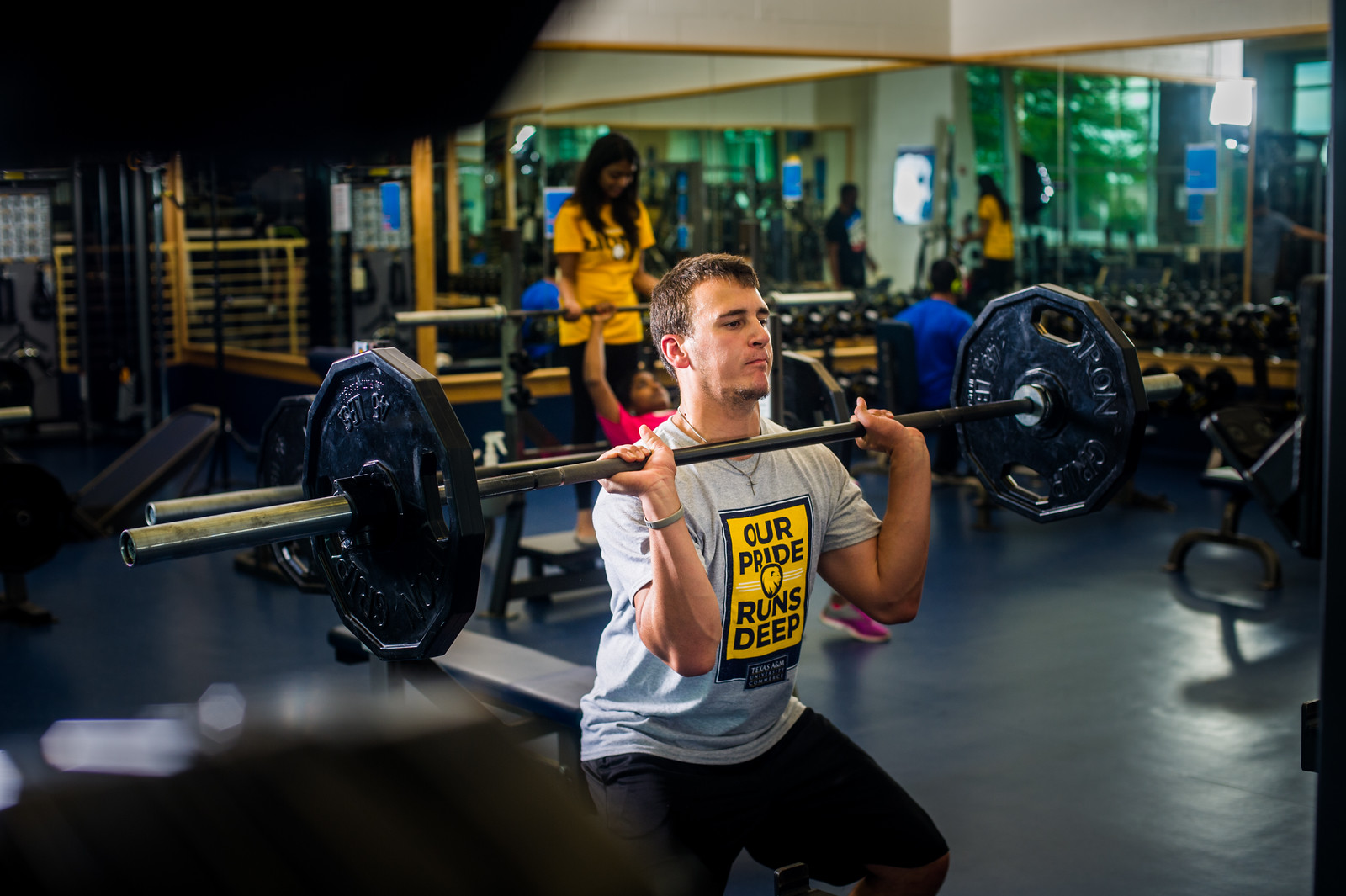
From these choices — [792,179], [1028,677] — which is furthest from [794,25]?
[1028,677]

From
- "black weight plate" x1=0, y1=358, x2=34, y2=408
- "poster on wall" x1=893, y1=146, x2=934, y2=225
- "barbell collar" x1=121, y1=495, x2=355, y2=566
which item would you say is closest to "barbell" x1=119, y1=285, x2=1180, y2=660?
"barbell collar" x1=121, y1=495, x2=355, y2=566

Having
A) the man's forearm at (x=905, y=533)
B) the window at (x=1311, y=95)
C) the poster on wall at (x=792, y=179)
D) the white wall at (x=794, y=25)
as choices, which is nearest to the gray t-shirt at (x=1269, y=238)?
the window at (x=1311, y=95)

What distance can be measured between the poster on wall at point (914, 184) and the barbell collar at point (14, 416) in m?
5.89

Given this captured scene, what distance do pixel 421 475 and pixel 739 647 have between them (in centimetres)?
70

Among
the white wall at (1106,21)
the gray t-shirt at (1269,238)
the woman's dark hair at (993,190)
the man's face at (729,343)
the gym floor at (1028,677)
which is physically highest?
the white wall at (1106,21)

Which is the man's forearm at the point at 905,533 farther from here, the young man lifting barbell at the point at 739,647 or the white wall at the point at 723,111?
the white wall at the point at 723,111

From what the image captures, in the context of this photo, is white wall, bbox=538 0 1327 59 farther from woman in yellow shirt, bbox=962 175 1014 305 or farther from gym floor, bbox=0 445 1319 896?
gym floor, bbox=0 445 1319 896

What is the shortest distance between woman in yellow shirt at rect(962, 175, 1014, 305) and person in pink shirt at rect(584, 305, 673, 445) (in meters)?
4.44

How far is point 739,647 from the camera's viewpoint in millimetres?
1797

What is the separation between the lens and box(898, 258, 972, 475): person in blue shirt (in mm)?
5387

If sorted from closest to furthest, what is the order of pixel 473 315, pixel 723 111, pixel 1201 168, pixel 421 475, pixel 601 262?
pixel 421 475 < pixel 473 315 < pixel 601 262 < pixel 1201 168 < pixel 723 111

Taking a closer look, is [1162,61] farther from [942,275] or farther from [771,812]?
[771,812]

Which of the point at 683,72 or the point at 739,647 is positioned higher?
the point at 683,72

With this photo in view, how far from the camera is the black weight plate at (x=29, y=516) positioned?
3.89m
